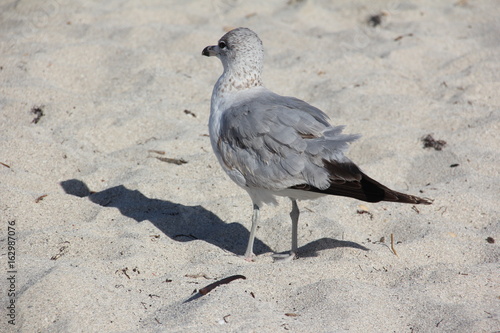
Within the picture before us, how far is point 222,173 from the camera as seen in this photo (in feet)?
14.8

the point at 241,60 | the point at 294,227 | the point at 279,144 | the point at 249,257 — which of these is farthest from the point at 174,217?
the point at 241,60

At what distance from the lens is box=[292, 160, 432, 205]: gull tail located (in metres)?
3.23

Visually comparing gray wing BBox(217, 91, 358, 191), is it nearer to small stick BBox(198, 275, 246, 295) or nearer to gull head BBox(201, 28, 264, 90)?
gull head BBox(201, 28, 264, 90)

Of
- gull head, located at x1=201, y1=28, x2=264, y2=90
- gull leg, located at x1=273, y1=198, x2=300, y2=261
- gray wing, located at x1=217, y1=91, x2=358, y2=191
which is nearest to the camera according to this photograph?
gray wing, located at x1=217, y1=91, x2=358, y2=191

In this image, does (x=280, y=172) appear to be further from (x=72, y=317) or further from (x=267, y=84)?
(x=267, y=84)

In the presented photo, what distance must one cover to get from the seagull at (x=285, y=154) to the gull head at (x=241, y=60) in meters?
0.16

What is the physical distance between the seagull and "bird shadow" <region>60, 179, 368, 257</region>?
0.90 ft

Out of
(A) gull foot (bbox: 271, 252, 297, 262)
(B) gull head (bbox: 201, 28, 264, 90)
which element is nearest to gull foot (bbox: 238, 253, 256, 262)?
(A) gull foot (bbox: 271, 252, 297, 262)

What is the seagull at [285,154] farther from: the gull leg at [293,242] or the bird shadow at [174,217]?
the bird shadow at [174,217]

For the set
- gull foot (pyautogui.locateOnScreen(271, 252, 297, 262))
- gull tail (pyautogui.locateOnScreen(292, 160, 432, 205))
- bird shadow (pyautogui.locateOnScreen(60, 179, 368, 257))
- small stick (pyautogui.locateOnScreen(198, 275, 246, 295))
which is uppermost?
gull tail (pyautogui.locateOnScreen(292, 160, 432, 205))

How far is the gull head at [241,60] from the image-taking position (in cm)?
396

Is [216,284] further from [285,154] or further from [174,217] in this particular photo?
[174,217]

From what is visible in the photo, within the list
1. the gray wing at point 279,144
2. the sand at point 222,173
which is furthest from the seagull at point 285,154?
the sand at point 222,173

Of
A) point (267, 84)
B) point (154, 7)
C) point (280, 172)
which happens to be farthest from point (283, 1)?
point (280, 172)
